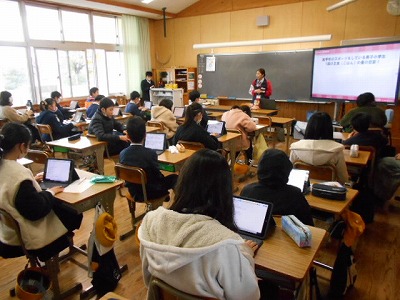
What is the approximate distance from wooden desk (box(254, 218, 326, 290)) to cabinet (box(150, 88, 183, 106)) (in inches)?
318

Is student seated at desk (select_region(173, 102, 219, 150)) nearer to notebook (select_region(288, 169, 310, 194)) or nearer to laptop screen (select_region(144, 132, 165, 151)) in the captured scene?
laptop screen (select_region(144, 132, 165, 151))

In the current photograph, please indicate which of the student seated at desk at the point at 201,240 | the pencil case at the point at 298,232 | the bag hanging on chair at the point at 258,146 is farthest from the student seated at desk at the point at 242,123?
the student seated at desk at the point at 201,240

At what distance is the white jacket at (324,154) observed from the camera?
254 cm

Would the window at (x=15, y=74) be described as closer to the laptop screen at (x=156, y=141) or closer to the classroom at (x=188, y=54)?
the classroom at (x=188, y=54)

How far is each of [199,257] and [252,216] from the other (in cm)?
63

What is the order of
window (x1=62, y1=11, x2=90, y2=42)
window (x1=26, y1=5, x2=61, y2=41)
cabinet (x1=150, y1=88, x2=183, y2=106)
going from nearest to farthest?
window (x1=26, y1=5, x2=61, y2=41)
window (x1=62, y1=11, x2=90, y2=42)
cabinet (x1=150, y1=88, x2=183, y2=106)

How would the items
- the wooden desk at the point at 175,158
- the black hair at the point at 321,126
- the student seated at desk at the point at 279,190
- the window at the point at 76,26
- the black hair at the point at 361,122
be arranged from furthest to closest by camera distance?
the window at the point at 76,26
the black hair at the point at 361,122
the wooden desk at the point at 175,158
the black hair at the point at 321,126
the student seated at desk at the point at 279,190

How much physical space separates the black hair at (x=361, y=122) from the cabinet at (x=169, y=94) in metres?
A: 6.56

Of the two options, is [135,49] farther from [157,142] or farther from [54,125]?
[157,142]

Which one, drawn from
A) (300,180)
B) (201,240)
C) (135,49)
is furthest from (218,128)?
(135,49)

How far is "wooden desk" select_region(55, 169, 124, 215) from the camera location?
217 centimetres

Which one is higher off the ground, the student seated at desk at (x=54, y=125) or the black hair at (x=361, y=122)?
the black hair at (x=361, y=122)

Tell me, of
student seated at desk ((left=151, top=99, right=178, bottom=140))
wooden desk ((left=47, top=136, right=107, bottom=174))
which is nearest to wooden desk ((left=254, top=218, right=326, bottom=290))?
wooden desk ((left=47, top=136, right=107, bottom=174))

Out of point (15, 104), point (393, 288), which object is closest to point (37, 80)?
point (15, 104)
